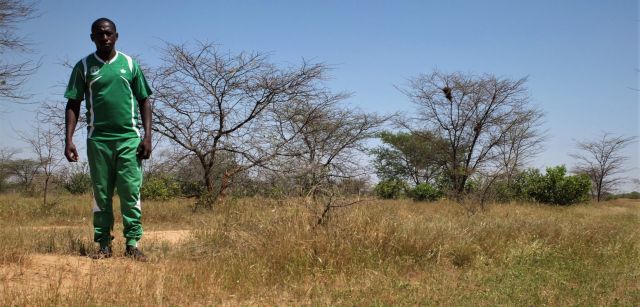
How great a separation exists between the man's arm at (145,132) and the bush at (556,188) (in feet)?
59.2

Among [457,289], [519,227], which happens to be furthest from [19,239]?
[519,227]

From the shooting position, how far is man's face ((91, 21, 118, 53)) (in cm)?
367

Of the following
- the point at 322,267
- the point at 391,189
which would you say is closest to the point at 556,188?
the point at 391,189

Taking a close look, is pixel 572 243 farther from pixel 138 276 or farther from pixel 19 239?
pixel 19 239

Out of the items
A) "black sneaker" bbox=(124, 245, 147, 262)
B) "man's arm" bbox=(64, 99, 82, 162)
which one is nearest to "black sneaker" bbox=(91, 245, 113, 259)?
"black sneaker" bbox=(124, 245, 147, 262)

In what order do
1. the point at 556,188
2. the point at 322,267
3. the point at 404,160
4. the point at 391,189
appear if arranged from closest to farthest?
the point at 322,267 < the point at 556,188 < the point at 391,189 < the point at 404,160

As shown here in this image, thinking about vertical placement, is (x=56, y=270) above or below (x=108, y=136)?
below

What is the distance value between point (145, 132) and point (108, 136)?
0.82 feet

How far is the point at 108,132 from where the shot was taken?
3.68 m

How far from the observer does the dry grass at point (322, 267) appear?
301 cm

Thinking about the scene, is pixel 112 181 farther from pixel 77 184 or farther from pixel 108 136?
pixel 77 184

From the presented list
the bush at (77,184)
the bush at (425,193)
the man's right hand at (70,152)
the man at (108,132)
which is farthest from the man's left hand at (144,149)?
the bush at (425,193)

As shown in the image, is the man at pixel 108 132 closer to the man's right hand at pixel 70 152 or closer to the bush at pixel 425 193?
the man's right hand at pixel 70 152

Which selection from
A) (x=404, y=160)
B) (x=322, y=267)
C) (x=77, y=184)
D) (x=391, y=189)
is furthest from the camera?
(x=404, y=160)
